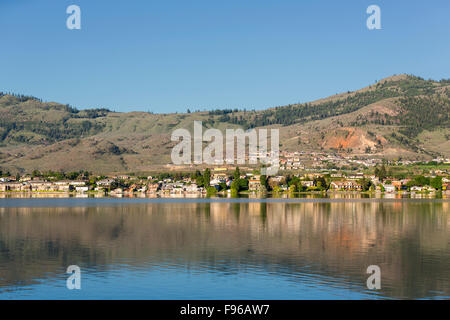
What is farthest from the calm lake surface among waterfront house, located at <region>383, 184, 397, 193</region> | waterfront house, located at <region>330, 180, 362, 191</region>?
waterfront house, located at <region>330, 180, 362, 191</region>

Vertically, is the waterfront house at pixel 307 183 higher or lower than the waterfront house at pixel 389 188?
higher

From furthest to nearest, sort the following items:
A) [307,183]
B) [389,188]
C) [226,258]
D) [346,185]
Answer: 1. [307,183]
2. [346,185]
3. [389,188]
4. [226,258]

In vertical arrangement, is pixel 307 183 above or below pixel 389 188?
above

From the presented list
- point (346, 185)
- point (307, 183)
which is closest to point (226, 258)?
point (307, 183)

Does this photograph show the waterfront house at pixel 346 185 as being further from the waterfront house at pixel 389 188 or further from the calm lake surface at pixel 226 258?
the calm lake surface at pixel 226 258

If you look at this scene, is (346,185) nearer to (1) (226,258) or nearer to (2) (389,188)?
(2) (389,188)

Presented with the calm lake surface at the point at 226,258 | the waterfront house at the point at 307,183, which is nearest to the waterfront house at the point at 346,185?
the waterfront house at the point at 307,183

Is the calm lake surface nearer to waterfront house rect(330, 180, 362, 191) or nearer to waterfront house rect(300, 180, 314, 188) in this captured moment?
waterfront house rect(300, 180, 314, 188)

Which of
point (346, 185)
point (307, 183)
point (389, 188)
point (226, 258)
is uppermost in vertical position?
point (307, 183)

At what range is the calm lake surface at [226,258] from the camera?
27.6m

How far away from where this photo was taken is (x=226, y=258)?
36875 millimetres
